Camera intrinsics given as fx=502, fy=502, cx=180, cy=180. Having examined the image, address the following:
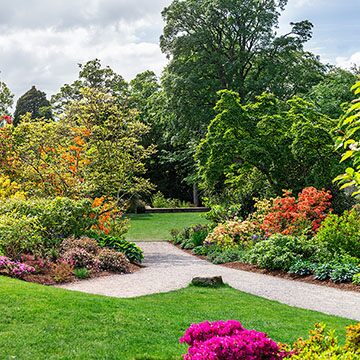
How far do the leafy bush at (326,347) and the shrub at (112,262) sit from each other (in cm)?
740

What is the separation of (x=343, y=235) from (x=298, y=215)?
6.89 feet

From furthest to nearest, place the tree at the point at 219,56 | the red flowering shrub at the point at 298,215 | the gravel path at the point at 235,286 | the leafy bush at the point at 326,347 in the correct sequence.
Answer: the tree at the point at 219,56 → the red flowering shrub at the point at 298,215 → the gravel path at the point at 235,286 → the leafy bush at the point at 326,347

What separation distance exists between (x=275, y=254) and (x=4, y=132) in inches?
410

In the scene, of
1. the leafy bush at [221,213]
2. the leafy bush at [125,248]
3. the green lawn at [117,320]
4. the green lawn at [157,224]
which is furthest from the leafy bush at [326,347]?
the green lawn at [157,224]

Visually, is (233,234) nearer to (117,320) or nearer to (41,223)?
(41,223)

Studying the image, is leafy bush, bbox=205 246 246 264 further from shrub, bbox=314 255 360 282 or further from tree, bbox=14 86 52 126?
tree, bbox=14 86 52 126

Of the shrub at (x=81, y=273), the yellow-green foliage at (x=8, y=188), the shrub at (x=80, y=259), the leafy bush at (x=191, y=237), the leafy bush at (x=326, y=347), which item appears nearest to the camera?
the leafy bush at (x=326, y=347)

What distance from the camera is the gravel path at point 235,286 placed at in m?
7.73

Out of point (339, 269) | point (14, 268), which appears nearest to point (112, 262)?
point (14, 268)

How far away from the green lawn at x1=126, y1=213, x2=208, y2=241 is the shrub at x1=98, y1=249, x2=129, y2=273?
268 inches

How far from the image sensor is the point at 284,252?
1081 cm

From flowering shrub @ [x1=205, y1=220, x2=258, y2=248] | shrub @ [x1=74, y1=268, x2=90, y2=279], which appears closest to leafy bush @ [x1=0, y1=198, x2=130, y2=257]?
shrub @ [x1=74, y1=268, x2=90, y2=279]

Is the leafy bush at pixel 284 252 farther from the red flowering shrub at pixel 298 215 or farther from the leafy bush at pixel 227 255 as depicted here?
the red flowering shrub at pixel 298 215

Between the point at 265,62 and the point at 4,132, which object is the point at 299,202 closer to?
the point at 4,132
